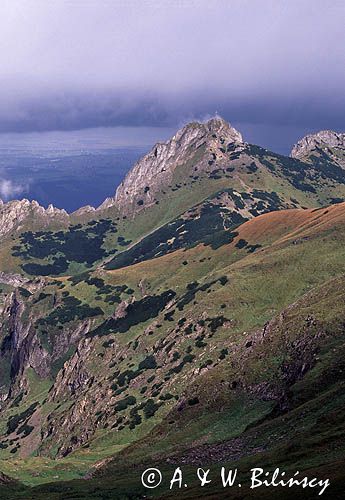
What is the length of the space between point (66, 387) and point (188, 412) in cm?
10522

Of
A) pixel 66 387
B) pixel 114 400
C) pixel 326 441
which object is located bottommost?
pixel 66 387

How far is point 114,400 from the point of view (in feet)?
417

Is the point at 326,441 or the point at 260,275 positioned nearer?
the point at 326,441

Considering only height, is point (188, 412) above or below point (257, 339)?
below

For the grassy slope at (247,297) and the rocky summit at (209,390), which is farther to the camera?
the grassy slope at (247,297)

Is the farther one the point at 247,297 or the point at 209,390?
the point at 247,297

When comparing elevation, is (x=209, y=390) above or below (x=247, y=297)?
below

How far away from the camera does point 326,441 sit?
155 feet

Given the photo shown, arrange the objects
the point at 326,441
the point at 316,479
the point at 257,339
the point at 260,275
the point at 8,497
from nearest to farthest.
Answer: the point at 316,479, the point at 326,441, the point at 8,497, the point at 257,339, the point at 260,275

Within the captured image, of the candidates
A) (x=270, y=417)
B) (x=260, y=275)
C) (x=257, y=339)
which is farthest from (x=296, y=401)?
(x=260, y=275)

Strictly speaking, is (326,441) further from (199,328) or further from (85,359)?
(85,359)

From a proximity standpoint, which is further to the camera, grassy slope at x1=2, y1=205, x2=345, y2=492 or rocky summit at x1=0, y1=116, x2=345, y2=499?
grassy slope at x1=2, y1=205, x2=345, y2=492

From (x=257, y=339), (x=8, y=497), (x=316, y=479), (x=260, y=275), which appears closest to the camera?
(x=316, y=479)

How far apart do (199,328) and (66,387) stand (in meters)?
71.5
